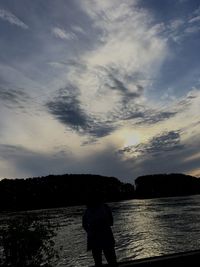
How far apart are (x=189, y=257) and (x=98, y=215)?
2537mm

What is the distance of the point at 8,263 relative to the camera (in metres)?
11.0

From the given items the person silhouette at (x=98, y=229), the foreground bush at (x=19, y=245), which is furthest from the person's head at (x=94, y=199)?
Result: the foreground bush at (x=19, y=245)

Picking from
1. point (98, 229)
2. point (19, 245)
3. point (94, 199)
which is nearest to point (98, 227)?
point (98, 229)

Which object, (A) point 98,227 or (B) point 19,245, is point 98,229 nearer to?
(A) point 98,227

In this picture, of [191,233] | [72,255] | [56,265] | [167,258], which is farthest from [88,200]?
[191,233]

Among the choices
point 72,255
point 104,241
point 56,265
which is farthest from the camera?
point 72,255

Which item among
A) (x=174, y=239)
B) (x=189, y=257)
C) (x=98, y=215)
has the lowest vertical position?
(x=189, y=257)

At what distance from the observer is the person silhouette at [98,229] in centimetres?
987

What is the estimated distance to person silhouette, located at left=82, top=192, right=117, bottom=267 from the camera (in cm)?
987

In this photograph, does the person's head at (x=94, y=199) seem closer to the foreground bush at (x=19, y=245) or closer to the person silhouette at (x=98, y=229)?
the person silhouette at (x=98, y=229)

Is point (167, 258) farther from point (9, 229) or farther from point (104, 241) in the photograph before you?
point (9, 229)

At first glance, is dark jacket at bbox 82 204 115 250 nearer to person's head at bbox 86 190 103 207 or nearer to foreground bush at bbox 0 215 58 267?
person's head at bbox 86 190 103 207

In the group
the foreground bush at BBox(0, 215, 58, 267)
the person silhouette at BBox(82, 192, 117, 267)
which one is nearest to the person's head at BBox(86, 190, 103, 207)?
the person silhouette at BBox(82, 192, 117, 267)

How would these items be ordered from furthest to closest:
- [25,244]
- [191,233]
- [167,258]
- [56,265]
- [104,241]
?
[191,233]
[56,265]
[25,244]
[104,241]
[167,258]
